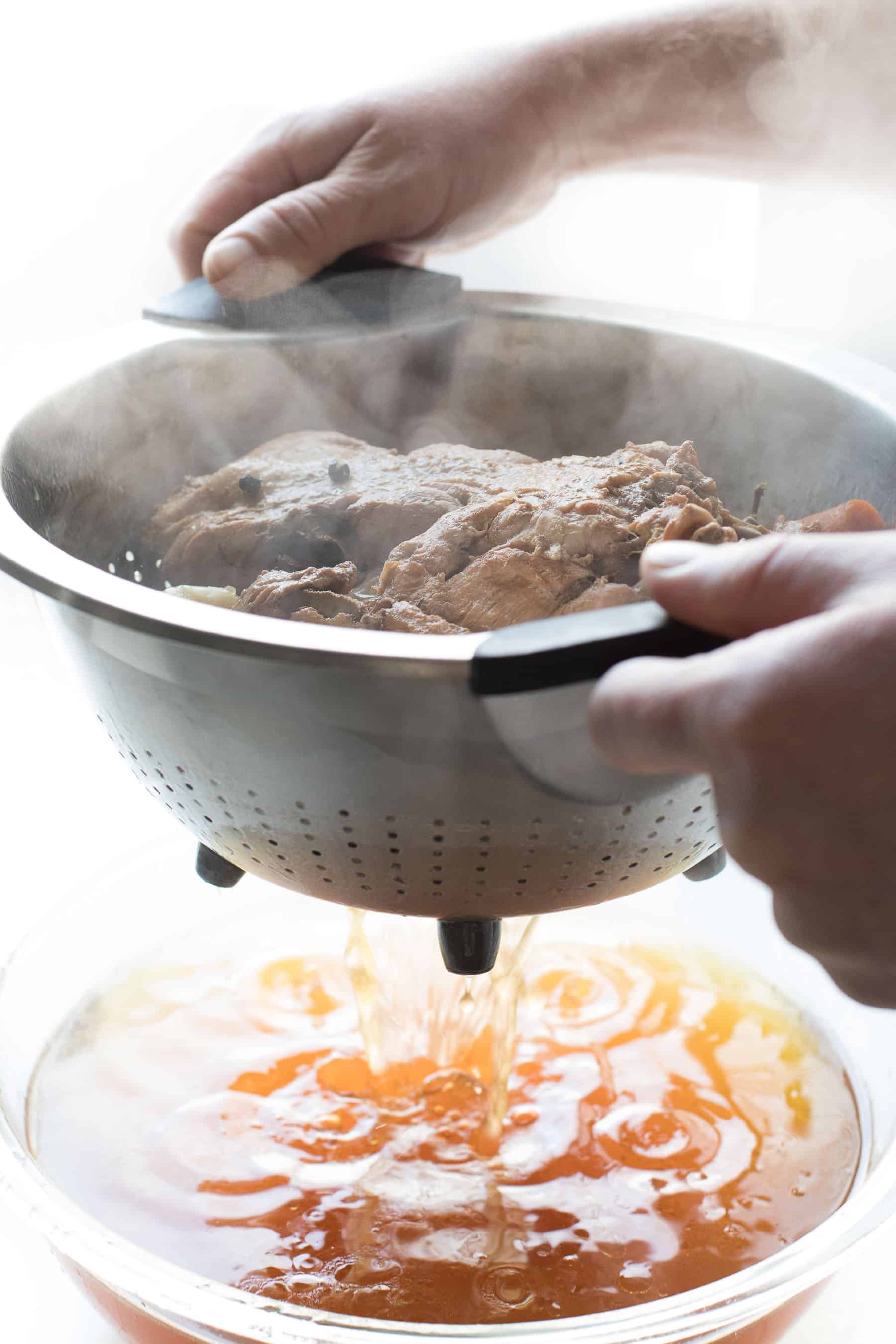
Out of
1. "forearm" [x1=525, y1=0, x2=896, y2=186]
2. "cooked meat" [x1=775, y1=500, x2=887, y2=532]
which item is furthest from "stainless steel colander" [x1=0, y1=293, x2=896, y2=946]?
"forearm" [x1=525, y1=0, x2=896, y2=186]

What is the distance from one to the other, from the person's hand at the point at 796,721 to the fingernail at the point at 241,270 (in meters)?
0.63

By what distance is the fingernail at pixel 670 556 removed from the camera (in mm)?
592

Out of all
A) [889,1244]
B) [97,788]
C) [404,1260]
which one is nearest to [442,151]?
[97,788]

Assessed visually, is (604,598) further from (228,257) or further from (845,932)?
(228,257)

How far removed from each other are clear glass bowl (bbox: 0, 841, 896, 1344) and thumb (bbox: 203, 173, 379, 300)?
668 mm

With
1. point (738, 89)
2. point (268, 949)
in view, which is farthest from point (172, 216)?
point (268, 949)

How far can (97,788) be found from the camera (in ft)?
5.31

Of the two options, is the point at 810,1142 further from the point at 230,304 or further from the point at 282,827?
the point at 230,304

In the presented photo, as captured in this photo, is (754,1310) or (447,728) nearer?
(447,728)

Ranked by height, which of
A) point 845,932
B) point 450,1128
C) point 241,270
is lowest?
point 450,1128

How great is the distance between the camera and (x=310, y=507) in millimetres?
919

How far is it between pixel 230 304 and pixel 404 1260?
849mm

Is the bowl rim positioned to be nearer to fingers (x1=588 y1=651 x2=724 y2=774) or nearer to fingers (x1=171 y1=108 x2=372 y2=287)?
fingers (x1=588 y1=651 x2=724 y2=774)

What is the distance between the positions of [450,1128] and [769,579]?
0.82 meters
